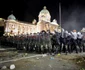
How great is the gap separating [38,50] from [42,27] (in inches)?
1562

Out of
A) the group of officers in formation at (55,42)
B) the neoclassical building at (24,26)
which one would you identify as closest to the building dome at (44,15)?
the neoclassical building at (24,26)

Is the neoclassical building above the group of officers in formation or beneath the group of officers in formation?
above

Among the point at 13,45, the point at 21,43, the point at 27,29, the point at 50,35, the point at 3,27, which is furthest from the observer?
the point at 27,29

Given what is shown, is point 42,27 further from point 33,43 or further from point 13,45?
point 33,43

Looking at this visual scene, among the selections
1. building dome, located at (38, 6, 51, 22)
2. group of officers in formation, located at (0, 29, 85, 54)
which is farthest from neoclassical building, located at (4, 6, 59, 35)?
group of officers in formation, located at (0, 29, 85, 54)

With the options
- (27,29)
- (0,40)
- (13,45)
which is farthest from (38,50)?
(27,29)

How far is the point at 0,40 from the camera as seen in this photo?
21734 millimetres

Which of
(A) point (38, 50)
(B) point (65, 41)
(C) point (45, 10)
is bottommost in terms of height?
(A) point (38, 50)

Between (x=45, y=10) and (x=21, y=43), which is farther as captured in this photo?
(x=45, y=10)

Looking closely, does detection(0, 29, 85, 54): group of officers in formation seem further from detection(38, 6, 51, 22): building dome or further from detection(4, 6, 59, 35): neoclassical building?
detection(38, 6, 51, 22): building dome

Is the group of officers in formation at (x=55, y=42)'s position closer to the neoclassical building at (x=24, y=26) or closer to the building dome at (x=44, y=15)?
the neoclassical building at (x=24, y=26)

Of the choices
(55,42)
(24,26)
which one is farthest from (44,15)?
(55,42)

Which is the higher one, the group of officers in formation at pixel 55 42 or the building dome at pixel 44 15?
the building dome at pixel 44 15

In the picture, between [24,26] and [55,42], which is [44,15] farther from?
[55,42]
